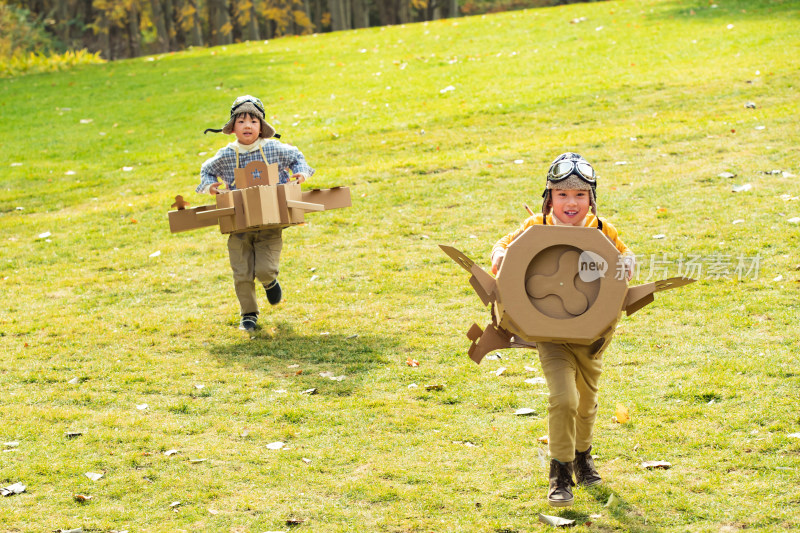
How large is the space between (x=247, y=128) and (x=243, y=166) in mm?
312

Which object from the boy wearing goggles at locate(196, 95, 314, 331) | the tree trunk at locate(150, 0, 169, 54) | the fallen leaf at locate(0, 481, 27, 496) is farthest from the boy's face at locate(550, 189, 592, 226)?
the tree trunk at locate(150, 0, 169, 54)

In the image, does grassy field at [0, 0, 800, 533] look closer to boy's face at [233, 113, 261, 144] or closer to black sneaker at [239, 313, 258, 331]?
black sneaker at [239, 313, 258, 331]

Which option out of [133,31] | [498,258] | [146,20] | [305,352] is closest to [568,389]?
[498,258]

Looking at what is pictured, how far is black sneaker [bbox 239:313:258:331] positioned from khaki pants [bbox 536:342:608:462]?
367 cm

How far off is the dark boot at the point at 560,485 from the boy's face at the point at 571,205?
3.80ft

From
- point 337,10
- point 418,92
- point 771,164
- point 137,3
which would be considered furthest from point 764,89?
point 137,3

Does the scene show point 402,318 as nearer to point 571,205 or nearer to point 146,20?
point 571,205

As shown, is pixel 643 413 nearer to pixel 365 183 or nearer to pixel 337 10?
pixel 365 183

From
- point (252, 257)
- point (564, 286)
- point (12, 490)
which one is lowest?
point (12, 490)

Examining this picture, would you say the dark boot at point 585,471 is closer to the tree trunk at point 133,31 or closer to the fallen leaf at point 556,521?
the fallen leaf at point 556,521

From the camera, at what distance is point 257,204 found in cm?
669

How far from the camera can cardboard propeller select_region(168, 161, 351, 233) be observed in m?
6.71

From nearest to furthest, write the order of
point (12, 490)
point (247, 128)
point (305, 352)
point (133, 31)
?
point (12, 490) < point (305, 352) < point (247, 128) < point (133, 31)

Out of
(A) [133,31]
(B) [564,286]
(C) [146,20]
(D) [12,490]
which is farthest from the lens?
(C) [146,20]
